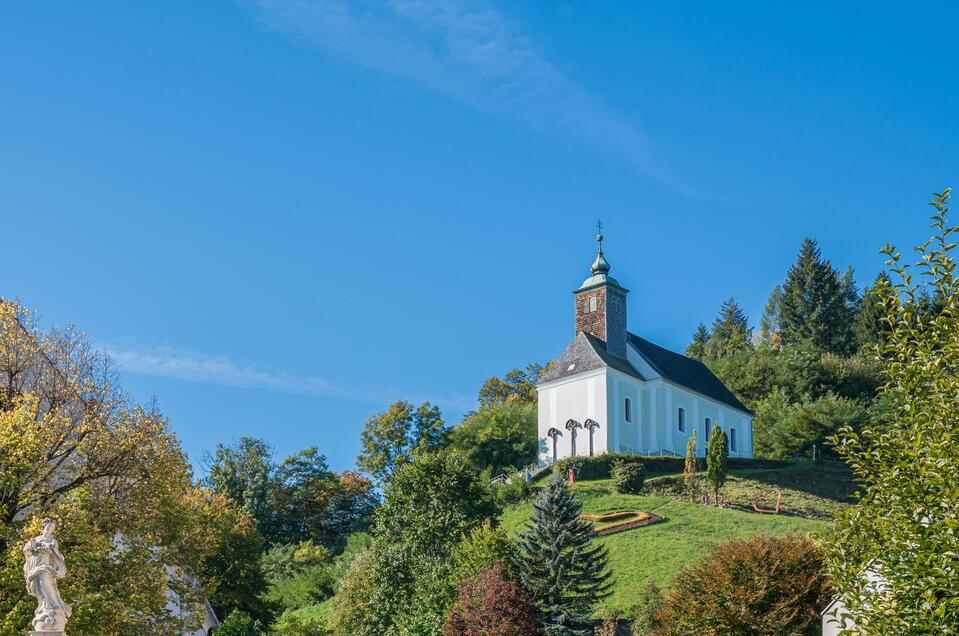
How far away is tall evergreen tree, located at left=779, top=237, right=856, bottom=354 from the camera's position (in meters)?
95.1

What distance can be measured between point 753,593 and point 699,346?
88.1 m

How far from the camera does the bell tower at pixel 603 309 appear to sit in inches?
2685

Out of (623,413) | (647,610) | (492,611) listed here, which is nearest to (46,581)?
(492,611)

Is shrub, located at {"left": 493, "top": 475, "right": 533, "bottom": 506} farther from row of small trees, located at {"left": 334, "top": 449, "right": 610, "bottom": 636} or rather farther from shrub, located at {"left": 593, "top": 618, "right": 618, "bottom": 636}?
shrub, located at {"left": 593, "top": 618, "right": 618, "bottom": 636}

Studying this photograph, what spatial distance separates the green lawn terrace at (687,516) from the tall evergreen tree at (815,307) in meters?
30.1

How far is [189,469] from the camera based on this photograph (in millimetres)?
27500

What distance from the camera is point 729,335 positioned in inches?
4628

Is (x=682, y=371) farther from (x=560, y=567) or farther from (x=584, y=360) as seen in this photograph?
(x=560, y=567)

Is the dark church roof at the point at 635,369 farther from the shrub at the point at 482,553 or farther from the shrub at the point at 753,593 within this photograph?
the shrub at the point at 753,593

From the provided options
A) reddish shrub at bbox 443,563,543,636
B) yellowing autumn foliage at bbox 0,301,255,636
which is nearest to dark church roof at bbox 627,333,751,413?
reddish shrub at bbox 443,563,543,636

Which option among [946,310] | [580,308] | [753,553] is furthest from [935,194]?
[580,308]

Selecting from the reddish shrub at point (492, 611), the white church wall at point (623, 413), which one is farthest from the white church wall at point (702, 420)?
the reddish shrub at point (492, 611)

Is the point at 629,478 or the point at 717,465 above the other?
the point at 717,465

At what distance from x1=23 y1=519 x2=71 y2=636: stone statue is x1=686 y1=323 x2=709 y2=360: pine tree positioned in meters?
88.9
